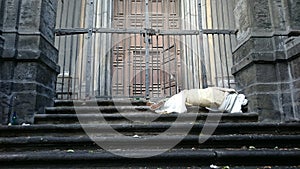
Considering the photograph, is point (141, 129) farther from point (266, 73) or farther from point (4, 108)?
point (266, 73)

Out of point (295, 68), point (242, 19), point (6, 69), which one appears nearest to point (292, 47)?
point (295, 68)

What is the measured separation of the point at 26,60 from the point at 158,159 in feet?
8.32

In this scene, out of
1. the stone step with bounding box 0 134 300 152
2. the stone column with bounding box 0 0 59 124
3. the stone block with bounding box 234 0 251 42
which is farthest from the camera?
the stone block with bounding box 234 0 251 42

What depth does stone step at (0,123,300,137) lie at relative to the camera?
317 centimetres

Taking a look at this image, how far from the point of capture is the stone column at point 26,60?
3732mm

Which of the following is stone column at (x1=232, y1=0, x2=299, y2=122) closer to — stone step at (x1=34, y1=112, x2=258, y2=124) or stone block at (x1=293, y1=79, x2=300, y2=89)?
stone block at (x1=293, y1=79, x2=300, y2=89)

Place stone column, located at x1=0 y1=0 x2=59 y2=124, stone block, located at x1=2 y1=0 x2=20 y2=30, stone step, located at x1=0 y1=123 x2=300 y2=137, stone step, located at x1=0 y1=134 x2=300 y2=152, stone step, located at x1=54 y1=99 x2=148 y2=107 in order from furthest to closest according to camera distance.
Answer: stone step, located at x1=54 y1=99 x2=148 y2=107 < stone block, located at x1=2 y1=0 x2=20 y2=30 < stone column, located at x1=0 y1=0 x2=59 y2=124 < stone step, located at x1=0 y1=123 x2=300 y2=137 < stone step, located at x1=0 y1=134 x2=300 y2=152

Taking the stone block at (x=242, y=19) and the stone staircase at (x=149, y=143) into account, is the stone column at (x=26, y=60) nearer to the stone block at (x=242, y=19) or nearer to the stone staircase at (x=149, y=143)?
the stone staircase at (x=149, y=143)

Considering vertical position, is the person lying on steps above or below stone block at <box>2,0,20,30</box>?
below

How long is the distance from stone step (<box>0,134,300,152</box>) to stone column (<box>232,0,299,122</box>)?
105cm

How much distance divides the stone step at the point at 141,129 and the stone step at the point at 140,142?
0.32 m

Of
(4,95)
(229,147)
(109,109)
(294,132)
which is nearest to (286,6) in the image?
(294,132)

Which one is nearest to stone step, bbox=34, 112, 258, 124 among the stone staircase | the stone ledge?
the stone staircase

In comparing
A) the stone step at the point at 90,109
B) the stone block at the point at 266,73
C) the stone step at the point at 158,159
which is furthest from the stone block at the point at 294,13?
the stone step at the point at 90,109
